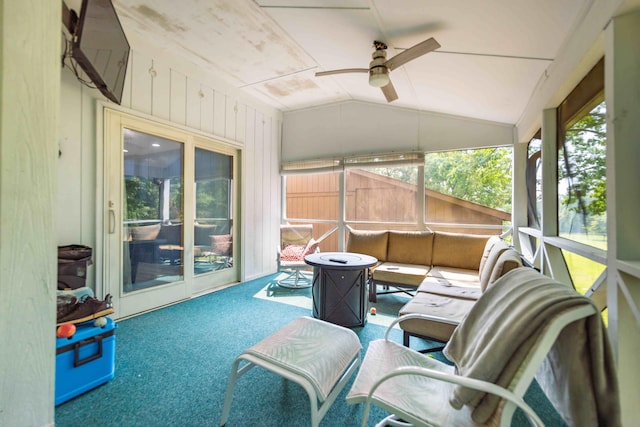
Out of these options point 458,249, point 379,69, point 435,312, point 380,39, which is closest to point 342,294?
point 435,312

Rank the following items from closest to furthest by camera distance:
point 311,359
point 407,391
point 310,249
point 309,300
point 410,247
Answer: point 407,391, point 311,359, point 309,300, point 410,247, point 310,249

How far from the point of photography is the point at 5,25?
43.0 inches

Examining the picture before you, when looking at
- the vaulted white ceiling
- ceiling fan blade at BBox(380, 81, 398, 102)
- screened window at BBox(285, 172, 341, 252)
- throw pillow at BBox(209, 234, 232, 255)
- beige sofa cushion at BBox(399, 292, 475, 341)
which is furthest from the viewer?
screened window at BBox(285, 172, 341, 252)

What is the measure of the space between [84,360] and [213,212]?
2379 mm

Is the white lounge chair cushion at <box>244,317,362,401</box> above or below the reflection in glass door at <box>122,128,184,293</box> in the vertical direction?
below

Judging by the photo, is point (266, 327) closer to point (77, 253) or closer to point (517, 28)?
point (77, 253)

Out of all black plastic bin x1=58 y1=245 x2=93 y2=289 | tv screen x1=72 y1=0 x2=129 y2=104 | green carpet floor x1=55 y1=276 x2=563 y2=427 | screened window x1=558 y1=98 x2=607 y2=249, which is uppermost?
tv screen x1=72 y1=0 x2=129 y2=104

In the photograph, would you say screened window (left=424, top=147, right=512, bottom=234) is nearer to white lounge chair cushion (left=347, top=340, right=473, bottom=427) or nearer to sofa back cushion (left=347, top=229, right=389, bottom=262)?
sofa back cushion (left=347, top=229, right=389, bottom=262)

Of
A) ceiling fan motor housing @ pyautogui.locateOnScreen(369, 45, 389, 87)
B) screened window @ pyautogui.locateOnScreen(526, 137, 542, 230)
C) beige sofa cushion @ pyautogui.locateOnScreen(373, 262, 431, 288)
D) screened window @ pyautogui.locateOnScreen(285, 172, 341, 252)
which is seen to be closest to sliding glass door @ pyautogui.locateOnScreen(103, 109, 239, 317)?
screened window @ pyautogui.locateOnScreen(285, 172, 341, 252)

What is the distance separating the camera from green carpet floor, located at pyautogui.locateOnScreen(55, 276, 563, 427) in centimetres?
152

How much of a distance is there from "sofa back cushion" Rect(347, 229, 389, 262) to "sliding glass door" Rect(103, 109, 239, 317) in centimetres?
197

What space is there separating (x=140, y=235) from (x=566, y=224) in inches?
159

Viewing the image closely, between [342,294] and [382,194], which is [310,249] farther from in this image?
[342,294]

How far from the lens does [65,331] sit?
1.65 m
